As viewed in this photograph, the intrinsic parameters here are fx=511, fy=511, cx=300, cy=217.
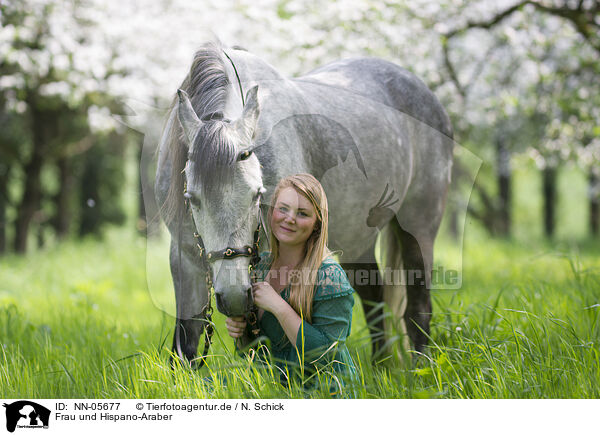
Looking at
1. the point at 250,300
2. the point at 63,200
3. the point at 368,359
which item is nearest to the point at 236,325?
the point at 250,300

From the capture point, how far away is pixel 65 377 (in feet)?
8.84

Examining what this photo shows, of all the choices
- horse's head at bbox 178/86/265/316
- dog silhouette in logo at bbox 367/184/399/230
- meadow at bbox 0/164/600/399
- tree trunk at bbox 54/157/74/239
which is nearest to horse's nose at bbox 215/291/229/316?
horse's head at bbox 178/86/265/316

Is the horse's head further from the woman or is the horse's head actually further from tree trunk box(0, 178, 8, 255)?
tree trunk box(0, 178, 8, 255)

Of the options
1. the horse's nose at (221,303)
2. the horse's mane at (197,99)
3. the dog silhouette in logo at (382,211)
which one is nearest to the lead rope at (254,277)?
the horse's nose at (221,303)

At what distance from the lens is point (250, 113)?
7.35 ft

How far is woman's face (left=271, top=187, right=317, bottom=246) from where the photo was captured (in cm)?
214

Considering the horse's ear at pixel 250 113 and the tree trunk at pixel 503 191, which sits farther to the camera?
the tree trunk at pixel 503 191

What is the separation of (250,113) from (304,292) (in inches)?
32.0

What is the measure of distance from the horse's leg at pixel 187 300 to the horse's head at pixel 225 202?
72 centimetres

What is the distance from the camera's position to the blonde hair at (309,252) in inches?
83.0

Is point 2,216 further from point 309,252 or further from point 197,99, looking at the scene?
point 309,252

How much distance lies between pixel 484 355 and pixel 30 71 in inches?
279
